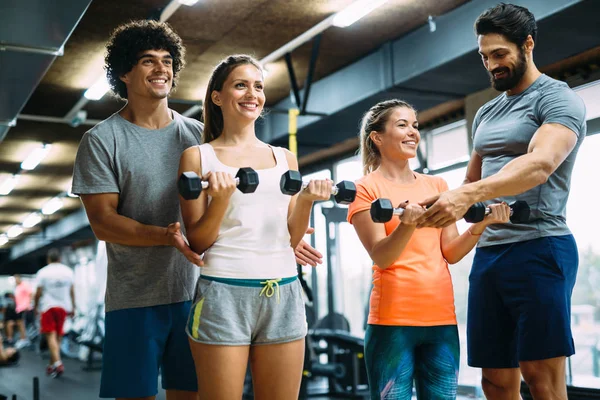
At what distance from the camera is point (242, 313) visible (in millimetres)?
1660

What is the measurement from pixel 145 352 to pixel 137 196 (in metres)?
0.43

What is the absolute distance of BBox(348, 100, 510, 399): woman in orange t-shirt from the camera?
1988 millimetres

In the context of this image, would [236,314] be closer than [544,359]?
Yes

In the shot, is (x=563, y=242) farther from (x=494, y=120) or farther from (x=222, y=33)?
(x=222, y=33)

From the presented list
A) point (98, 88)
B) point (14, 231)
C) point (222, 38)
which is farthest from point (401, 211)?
point (14, 231)

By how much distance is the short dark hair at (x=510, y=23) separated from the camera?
1960mm

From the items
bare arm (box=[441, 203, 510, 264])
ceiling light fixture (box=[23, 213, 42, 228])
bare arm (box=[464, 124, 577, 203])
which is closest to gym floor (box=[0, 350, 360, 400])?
bare arm (box=[441, 203, 510, 264])

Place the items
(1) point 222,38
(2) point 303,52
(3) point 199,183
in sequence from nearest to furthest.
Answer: (3) point 199,183
(1) point 222,38
(2) point 303,52

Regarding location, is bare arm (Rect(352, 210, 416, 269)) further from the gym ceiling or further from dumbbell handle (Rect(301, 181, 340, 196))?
the gym ceiling

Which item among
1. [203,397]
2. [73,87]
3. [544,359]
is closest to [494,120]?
[544,359]

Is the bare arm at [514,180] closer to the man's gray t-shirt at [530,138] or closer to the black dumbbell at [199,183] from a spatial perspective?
the man's gray t-shirt at [530,138]

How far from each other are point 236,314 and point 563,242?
3.18 feet

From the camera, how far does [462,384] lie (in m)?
7.02

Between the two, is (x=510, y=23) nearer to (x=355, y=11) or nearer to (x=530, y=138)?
(x=530, y=138)
